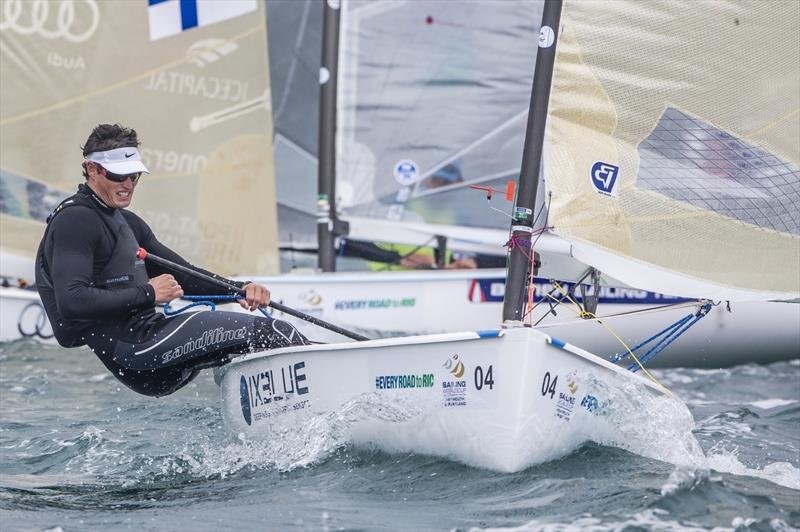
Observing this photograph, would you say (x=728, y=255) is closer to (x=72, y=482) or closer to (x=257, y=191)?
(x=72, y=482)

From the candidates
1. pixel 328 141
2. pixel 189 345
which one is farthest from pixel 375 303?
pixel 189 345

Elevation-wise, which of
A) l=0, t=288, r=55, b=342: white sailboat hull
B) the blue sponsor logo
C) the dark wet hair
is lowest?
l=0, t=288, r=55, b=342: white sailboat hull

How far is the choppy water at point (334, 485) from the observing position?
3.24 meters

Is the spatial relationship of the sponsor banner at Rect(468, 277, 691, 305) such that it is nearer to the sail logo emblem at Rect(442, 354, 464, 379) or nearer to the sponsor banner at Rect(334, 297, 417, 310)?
the sponsor banner at Rect(334, 297, 417, 310)

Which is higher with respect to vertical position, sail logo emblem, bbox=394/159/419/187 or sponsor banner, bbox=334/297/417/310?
sail logo emblem, bbox=394/159/419/187

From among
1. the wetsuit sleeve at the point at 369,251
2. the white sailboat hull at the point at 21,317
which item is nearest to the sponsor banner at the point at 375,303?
the wetsuit sleeve at the point at 369,251

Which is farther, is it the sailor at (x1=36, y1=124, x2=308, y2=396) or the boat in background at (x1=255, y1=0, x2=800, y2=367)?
the boat in background at (x1=255, y1=0, x2=800, y2=367)

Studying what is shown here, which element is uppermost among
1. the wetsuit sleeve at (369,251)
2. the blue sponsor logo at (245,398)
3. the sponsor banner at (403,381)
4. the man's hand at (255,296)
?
the man's hand at (255,296)

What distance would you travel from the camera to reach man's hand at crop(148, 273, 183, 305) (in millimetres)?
3781

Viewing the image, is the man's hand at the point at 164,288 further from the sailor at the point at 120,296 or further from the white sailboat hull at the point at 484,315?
the white sailboat hull at the point at 484,315

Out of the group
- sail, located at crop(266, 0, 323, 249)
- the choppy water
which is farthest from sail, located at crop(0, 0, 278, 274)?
the choppy water

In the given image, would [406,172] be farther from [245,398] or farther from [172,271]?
[245,398]

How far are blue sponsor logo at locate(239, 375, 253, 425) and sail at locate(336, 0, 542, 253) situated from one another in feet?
15.4

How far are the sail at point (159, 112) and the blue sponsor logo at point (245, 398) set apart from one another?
12.3 ft
